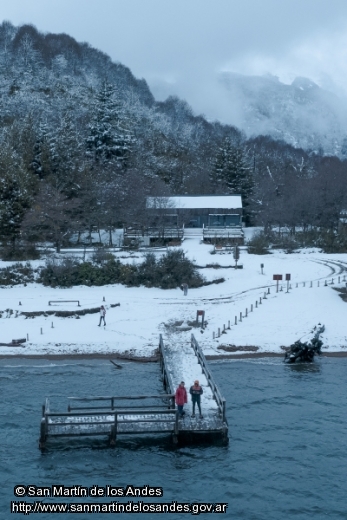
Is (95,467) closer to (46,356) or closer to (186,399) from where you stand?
(186,399)

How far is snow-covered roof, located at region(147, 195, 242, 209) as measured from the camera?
65375mm

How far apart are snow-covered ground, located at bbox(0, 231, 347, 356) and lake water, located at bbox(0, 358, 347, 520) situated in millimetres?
5324

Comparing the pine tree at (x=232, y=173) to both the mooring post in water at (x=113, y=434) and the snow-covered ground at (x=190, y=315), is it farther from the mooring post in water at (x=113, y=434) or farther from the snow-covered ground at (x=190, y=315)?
the mooring post in water at (x=113, y=434)

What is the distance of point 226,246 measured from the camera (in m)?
57.2

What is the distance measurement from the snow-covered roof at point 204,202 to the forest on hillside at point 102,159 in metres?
1.84

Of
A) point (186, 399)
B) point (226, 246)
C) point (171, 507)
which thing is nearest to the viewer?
point (171, 507)

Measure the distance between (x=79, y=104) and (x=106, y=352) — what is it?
269 feet

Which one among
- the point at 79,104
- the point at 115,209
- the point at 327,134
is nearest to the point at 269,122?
the point at 327,134

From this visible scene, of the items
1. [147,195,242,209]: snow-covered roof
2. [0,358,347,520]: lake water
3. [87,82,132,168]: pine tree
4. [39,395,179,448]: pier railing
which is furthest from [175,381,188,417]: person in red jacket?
[87,82,132,168]: pine tree

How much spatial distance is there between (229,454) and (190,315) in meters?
17.7

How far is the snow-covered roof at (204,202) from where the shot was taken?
214 ft

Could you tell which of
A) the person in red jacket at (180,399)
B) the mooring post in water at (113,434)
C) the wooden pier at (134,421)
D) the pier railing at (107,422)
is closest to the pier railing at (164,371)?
the wooden pier at (134,421)

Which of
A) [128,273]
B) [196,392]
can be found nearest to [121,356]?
[196,392]

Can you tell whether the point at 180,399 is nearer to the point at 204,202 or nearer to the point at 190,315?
the point at 190,315
